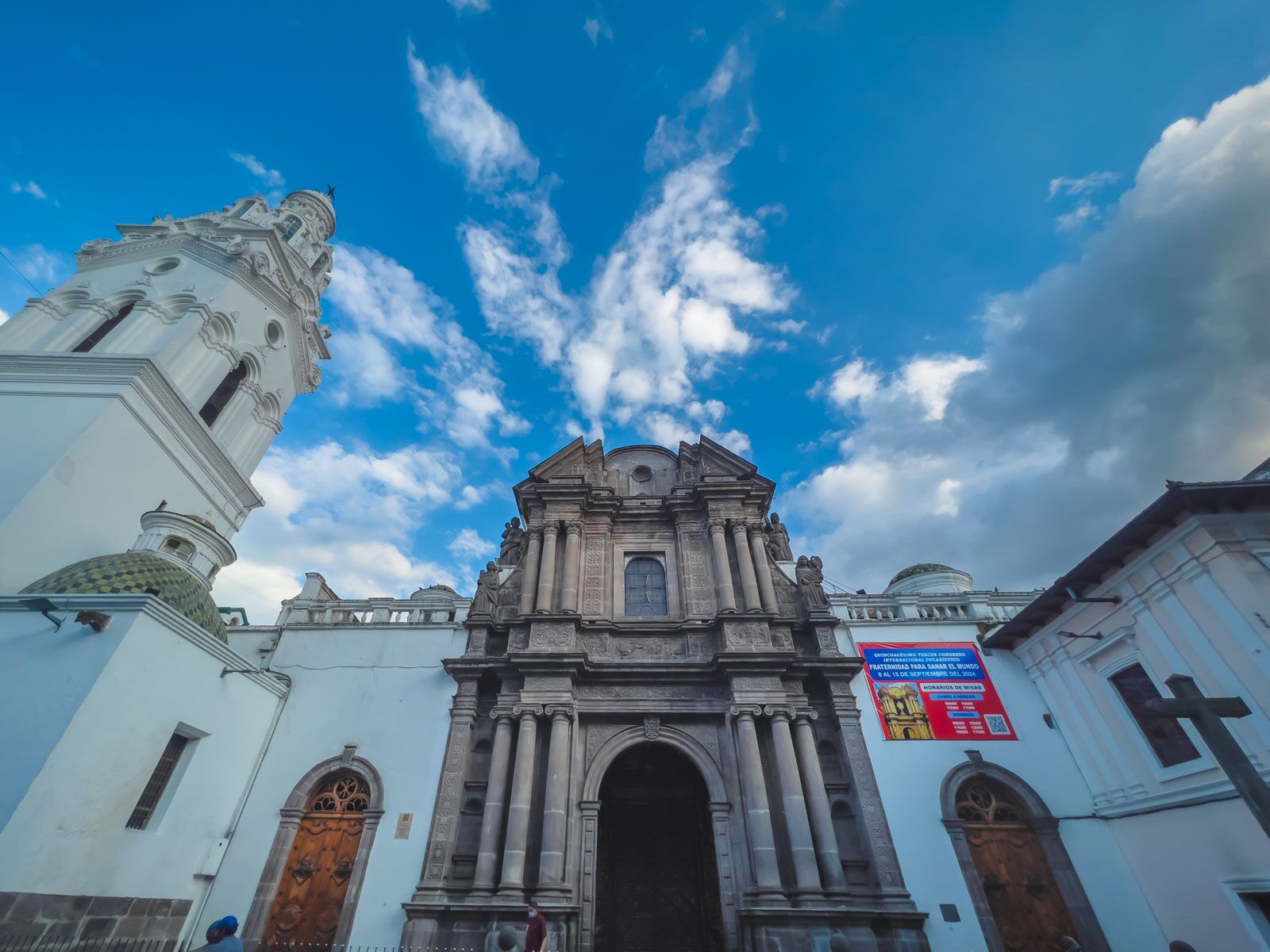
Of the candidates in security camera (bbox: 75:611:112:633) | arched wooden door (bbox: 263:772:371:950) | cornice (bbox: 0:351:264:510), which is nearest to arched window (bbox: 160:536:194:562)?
cornice (bbox: 0:351:264:510)

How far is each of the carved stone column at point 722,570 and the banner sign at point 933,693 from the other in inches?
138

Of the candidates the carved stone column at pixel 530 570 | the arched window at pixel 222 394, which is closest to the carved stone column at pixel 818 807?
the carved stone column at pixel 530 570

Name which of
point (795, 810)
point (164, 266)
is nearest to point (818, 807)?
point (795, 810)

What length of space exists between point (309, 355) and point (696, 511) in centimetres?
1853

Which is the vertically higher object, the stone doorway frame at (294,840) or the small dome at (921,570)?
the small dome at (921,570)

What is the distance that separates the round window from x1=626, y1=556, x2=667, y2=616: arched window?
767 inches

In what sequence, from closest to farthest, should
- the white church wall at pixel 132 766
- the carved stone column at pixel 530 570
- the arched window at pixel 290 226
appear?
the white church wall at pixel 132 766 → the carved stone column at pixel 530 570 → the arched window at pixel 290 226

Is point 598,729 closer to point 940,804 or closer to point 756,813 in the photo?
point 756,813

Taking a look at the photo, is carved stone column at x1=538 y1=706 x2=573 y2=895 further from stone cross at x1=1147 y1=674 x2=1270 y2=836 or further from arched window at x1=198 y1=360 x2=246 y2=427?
arched window at x1=198 y1=360 x2=246 y2=427

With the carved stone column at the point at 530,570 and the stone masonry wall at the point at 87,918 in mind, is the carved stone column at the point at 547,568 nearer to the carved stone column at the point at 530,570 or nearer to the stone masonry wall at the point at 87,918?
the carved stone column at the point at 530,570

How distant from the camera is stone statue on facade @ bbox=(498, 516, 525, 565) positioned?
54.3 feet

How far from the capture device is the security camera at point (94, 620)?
941 centimetres

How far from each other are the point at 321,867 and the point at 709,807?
27.0ft

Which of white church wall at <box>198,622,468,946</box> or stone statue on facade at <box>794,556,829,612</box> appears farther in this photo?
stone statue on facade at <box>794,556,829,612</box>
